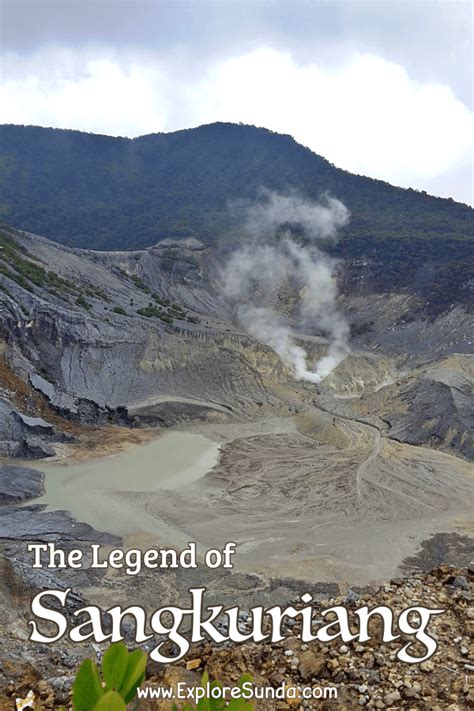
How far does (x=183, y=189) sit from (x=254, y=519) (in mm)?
106530

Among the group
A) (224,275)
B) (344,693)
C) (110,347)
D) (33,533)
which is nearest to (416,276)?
(224,275)

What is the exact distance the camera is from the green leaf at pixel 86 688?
8.74ft

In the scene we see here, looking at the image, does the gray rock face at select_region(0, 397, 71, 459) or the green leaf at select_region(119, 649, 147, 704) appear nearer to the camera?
the green leaf at select_region(119, 649, 147, 704)

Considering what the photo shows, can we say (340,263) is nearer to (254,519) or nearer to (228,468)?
(228,468)

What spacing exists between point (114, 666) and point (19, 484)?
24460 millimetres

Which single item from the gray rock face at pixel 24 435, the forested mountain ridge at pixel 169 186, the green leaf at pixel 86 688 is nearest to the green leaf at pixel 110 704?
the green leaf at pixel 86 688

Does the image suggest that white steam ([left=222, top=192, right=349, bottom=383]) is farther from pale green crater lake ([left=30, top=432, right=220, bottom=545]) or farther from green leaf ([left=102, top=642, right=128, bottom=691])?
green leaf ([left=102, top=642, right=128, bottom=691])

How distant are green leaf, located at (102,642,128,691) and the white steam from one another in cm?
5662

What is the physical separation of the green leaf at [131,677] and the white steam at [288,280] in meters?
56.6

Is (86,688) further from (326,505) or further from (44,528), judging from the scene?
A: (326,505)

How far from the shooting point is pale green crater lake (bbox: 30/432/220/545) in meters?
22.8

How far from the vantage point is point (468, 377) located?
43562 mm

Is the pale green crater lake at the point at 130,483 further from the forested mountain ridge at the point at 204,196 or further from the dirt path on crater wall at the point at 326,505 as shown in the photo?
the forested mountain ridge at the point at 204,196

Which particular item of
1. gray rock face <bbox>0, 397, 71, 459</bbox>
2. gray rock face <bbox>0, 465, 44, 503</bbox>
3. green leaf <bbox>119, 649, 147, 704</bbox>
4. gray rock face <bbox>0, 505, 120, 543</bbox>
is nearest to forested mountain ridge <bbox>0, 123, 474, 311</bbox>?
gray rock face <bbox>0, 397, 71, 459</bbox>
